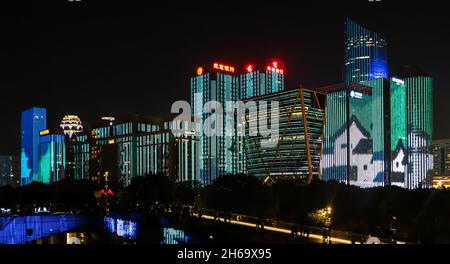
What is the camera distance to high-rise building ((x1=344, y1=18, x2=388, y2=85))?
10338 centimetres

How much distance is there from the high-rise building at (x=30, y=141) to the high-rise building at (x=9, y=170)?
8.60m

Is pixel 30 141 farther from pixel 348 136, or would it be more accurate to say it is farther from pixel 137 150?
pixel 348 136

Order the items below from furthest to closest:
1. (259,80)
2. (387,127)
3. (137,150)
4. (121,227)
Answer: (259,80) < (137,150) < (387,127) < (121,227)

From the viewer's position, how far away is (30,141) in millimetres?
121812

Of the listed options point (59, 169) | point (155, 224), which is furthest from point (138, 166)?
point (155, 224)

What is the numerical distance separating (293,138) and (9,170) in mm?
86506

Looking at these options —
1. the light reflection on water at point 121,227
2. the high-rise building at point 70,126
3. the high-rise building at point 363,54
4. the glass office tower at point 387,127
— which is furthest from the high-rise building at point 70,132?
the light reflection on water at point 121,227

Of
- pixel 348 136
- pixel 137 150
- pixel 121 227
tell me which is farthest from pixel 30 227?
pixel 348 136

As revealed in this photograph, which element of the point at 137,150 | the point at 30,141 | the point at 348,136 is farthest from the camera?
the point at 30,141

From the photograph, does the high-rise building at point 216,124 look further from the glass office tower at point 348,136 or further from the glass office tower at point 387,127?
the glass office tower at point 387,127

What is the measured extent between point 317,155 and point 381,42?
40.3m

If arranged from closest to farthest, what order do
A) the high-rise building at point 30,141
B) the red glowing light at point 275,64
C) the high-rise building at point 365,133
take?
the high-rise building at point 365,133, the red glowing light at point 275,64, the high-rise building at point 30,141

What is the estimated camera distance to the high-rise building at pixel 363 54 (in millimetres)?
103375

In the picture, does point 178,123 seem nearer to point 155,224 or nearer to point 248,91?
point 248,91
